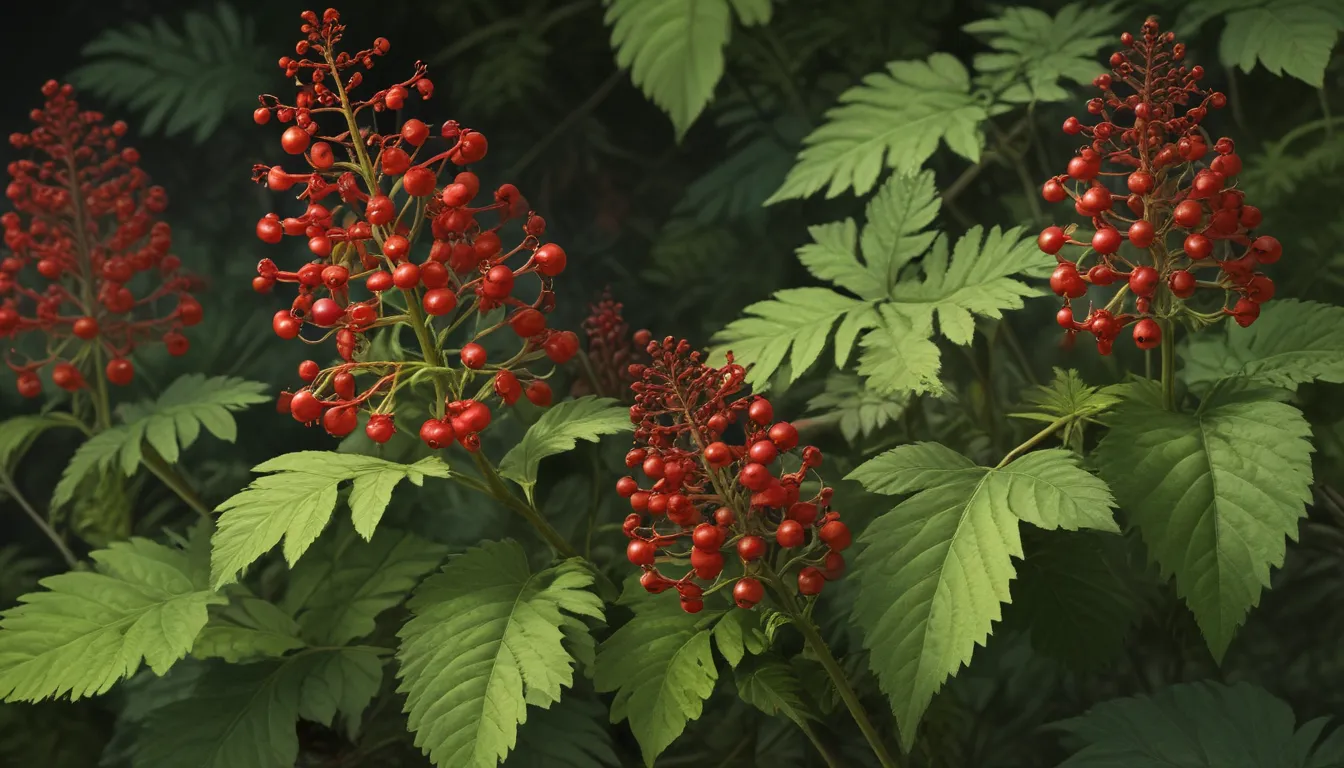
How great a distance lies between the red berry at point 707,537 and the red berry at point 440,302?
0.29 metres

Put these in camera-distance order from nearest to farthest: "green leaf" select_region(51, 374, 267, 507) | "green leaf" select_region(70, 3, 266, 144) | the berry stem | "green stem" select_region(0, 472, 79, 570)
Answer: the berry stem, "green leaf" select_region(51, 374, 267, 507), "green stem" select_region(0, 472, 79, 570), "green leaf" select_region(70, 3, 266, 144)

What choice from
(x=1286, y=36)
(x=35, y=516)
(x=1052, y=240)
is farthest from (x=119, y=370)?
(x=1286, y=36)

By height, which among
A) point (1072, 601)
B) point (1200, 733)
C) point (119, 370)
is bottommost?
point (1200, 733)

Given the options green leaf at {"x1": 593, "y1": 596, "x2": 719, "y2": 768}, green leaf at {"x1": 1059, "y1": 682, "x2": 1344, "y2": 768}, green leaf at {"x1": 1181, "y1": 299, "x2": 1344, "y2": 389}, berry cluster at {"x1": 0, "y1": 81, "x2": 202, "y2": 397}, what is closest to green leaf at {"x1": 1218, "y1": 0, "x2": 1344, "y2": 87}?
green leaf at {"x1": 1181, "y1": 299, "x2": 1344, "y2": 389}

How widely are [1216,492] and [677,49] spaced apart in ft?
2.54

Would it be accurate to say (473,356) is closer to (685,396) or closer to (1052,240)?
(685,396)

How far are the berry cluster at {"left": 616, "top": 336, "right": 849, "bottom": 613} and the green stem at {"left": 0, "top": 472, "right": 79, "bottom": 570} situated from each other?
893mm

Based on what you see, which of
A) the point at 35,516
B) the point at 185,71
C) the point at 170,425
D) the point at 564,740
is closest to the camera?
the point at 564,740

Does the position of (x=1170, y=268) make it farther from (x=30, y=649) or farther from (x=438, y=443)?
(x=30, y=649)

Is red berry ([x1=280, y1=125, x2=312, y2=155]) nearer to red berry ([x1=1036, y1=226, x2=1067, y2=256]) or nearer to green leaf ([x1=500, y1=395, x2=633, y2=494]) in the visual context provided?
green leaf ([x1=500, y1=395, x2=633, y2=494])

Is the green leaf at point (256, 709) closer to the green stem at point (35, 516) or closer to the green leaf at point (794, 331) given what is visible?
the green stem at point (35, 516)

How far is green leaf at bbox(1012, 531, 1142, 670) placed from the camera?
1.30 m

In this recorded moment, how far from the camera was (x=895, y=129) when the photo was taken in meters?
1.49

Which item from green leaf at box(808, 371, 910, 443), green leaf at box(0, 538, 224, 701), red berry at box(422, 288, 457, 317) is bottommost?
green leaf at box(808, 371, 910, 443)
